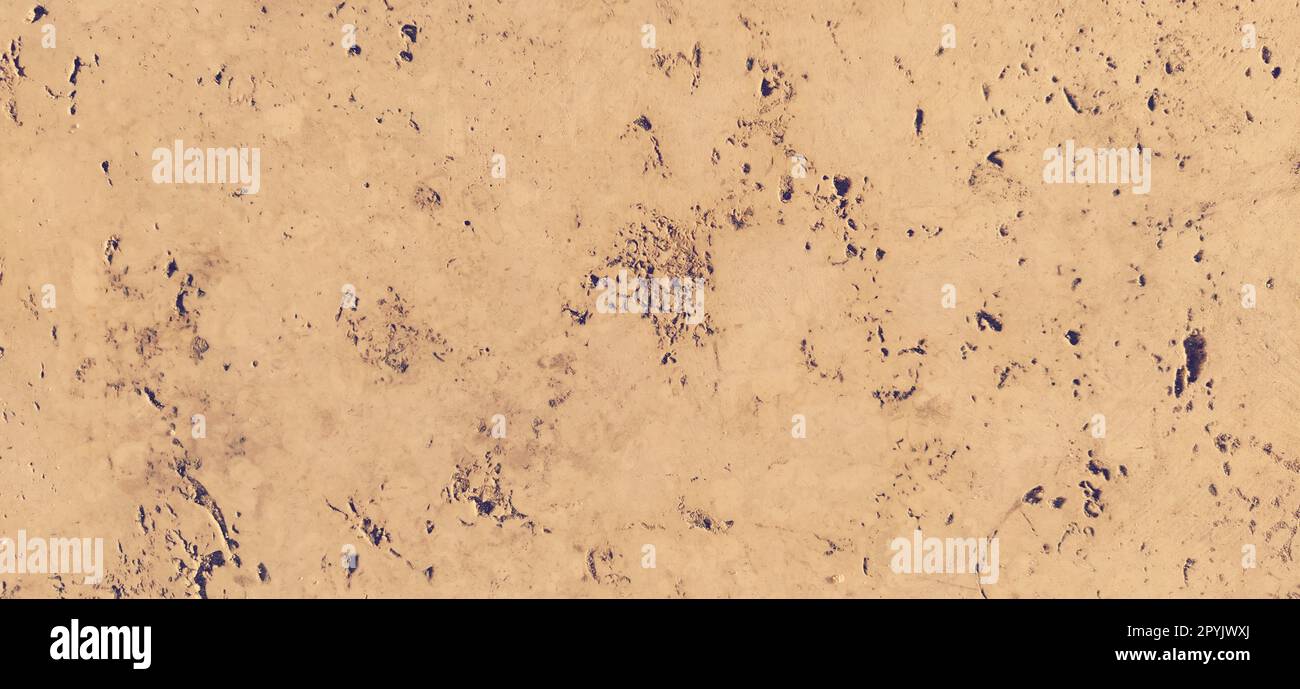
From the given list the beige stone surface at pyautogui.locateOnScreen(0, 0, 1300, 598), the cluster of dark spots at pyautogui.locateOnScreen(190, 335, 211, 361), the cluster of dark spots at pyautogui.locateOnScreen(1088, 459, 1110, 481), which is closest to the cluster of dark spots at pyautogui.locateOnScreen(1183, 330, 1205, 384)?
the beige stone surface at pyautogui.locateOnScreen(0, 0, 1300, 598)

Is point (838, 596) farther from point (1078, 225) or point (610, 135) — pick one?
point (610, 135)

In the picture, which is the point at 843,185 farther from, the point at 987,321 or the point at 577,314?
the point at 577,314

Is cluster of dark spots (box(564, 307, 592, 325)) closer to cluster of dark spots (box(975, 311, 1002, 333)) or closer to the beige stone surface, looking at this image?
the beige stone surface

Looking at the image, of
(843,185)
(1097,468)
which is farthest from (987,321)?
(843,185)

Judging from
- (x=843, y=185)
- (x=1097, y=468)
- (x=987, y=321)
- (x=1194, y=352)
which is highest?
(x=843, y=185)

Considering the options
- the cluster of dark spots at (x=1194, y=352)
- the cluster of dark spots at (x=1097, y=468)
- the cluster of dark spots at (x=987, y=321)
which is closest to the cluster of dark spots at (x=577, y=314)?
the cluster of dark spots at (x=987, y=321)

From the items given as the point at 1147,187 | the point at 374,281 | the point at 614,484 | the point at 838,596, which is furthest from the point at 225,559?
the point at 1147,187
